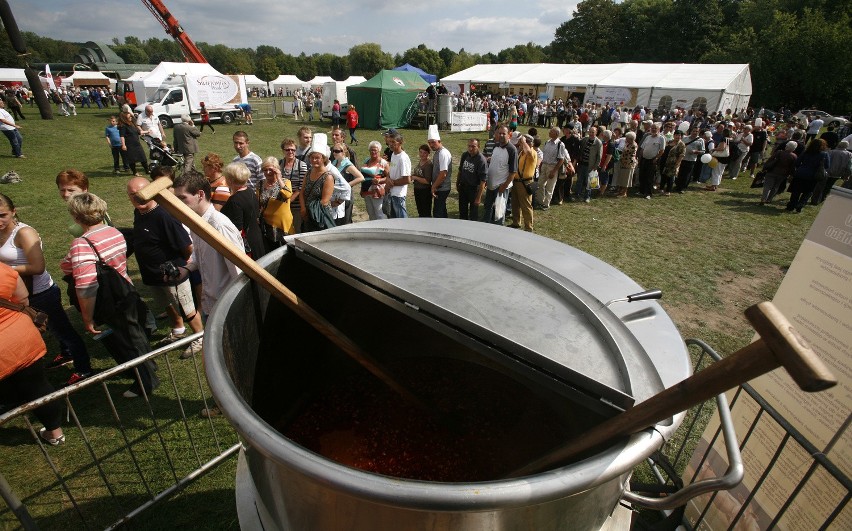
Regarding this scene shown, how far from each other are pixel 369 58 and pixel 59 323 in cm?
9656

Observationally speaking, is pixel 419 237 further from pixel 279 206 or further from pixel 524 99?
pixel 524 99

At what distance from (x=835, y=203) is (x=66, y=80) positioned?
179 ft

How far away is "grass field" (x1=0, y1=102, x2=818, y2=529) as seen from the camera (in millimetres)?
4891

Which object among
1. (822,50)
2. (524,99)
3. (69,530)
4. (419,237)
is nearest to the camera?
(419,237)

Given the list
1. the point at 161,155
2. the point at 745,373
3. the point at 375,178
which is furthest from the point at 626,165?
the point at 161,155

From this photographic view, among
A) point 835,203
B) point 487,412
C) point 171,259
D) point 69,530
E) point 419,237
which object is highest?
point 835,203

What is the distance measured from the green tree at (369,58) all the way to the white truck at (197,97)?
6911cm

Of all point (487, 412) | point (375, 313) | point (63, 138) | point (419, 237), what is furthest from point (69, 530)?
point (63, 138)

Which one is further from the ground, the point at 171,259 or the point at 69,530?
the point at 171,259

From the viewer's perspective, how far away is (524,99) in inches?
1169

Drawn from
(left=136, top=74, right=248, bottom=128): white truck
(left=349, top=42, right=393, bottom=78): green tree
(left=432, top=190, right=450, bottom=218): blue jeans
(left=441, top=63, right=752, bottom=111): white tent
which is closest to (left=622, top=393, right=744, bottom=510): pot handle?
→ (left=432, top=190, right=450, bottom=218): blue jeans

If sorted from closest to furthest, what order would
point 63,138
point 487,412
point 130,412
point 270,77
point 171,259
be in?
1. point 487,412
2. point 130,412
3. point 171,259
4. point 63,138
5. point 270,77

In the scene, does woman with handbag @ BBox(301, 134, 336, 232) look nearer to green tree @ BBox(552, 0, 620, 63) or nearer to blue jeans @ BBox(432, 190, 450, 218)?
blue jeans @ BBox(432, 190, 450, 218)

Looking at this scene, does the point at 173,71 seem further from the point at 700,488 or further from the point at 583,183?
the point at 700,488
